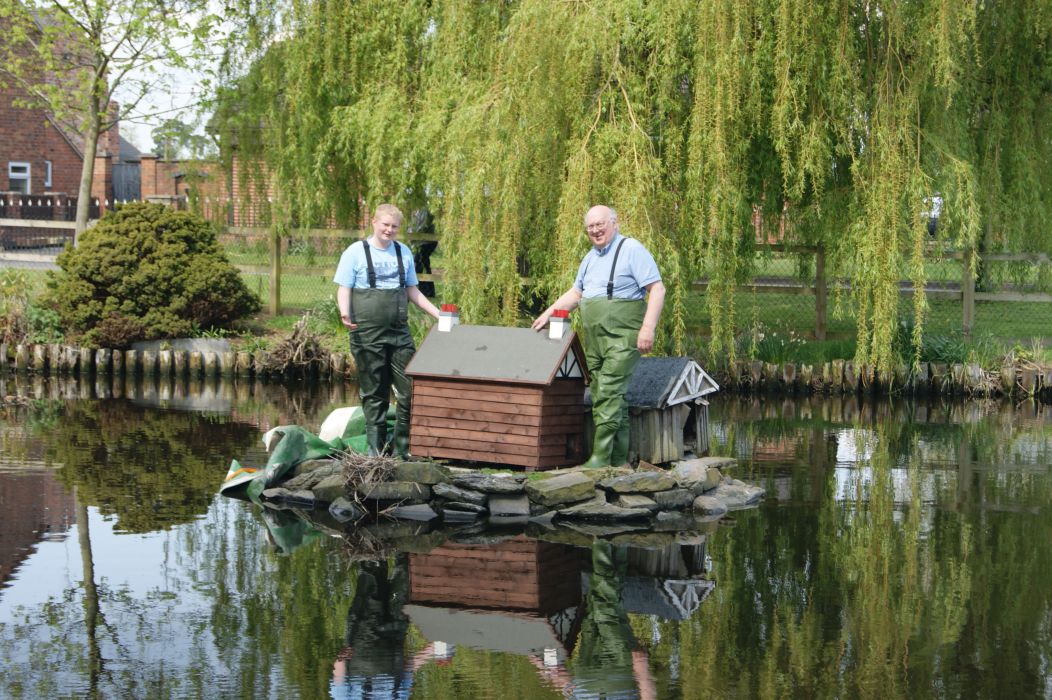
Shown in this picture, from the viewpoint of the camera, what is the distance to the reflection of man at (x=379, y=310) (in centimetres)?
1038

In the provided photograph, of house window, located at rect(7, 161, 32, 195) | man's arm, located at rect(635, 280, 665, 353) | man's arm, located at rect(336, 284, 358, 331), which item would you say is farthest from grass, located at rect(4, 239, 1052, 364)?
house window, located at rect(7, 161, 32, 195)

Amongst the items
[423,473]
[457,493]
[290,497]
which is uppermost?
[423,473]

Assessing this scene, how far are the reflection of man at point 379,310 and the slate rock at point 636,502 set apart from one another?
1.85 metres

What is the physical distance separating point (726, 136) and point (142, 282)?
26.7 feet

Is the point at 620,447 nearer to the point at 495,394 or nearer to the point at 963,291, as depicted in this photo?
the point at 495,394

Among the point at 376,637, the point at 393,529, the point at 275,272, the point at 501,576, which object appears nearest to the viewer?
the point at 376,637

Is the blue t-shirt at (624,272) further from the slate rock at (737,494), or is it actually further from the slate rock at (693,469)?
the slate rock at (737,494)

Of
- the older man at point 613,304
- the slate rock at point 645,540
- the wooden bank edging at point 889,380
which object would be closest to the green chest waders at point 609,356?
the older man at point 613,304

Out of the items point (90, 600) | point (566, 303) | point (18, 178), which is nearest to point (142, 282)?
point (566, 303)

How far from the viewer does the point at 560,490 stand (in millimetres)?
10055

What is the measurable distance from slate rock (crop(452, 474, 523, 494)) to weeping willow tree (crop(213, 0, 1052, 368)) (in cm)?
499

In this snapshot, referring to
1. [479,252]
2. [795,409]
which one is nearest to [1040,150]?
[795,409]

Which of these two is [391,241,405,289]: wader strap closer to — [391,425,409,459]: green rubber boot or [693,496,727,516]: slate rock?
[391,425,409,459]: green rubber boot

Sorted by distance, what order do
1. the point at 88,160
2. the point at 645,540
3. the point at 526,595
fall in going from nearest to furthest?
1. the point at 526,595
2. the point at 645,540
3. the point at 88,160
